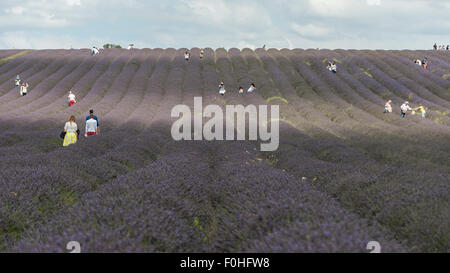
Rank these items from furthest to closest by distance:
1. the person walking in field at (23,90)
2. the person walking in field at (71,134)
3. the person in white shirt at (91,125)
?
the person walking in field at (23,90), the person in white shirt at (91,125), the person walking in field at (71,134)

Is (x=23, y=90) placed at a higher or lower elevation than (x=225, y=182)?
higher

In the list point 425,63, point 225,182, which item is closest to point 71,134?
point 225,182

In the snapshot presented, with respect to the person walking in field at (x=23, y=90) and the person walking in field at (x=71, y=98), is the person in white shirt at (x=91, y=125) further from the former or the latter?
the person walking in field at (x=23, y=90)

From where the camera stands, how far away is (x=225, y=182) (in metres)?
5.91

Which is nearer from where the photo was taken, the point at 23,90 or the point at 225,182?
the point at 225,182

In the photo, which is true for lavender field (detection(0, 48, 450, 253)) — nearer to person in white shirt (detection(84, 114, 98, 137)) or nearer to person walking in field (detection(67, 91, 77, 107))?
person in white shirt (detection(84, 114, 98, 137))

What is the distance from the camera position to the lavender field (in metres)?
3.09

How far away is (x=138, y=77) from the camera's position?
33.3 m

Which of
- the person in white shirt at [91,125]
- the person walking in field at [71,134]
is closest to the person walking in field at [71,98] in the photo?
the person in white shirt at [91,125]

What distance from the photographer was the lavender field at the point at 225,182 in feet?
10.1

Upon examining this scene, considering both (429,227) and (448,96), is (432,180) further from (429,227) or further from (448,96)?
(448,96)

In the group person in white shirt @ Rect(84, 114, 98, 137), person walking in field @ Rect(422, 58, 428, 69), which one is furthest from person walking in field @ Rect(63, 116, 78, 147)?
person walking in field @ Rect(422, 58, 428, 69)

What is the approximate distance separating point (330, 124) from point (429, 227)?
15.4 m

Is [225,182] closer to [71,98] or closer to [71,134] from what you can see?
[71,134]
